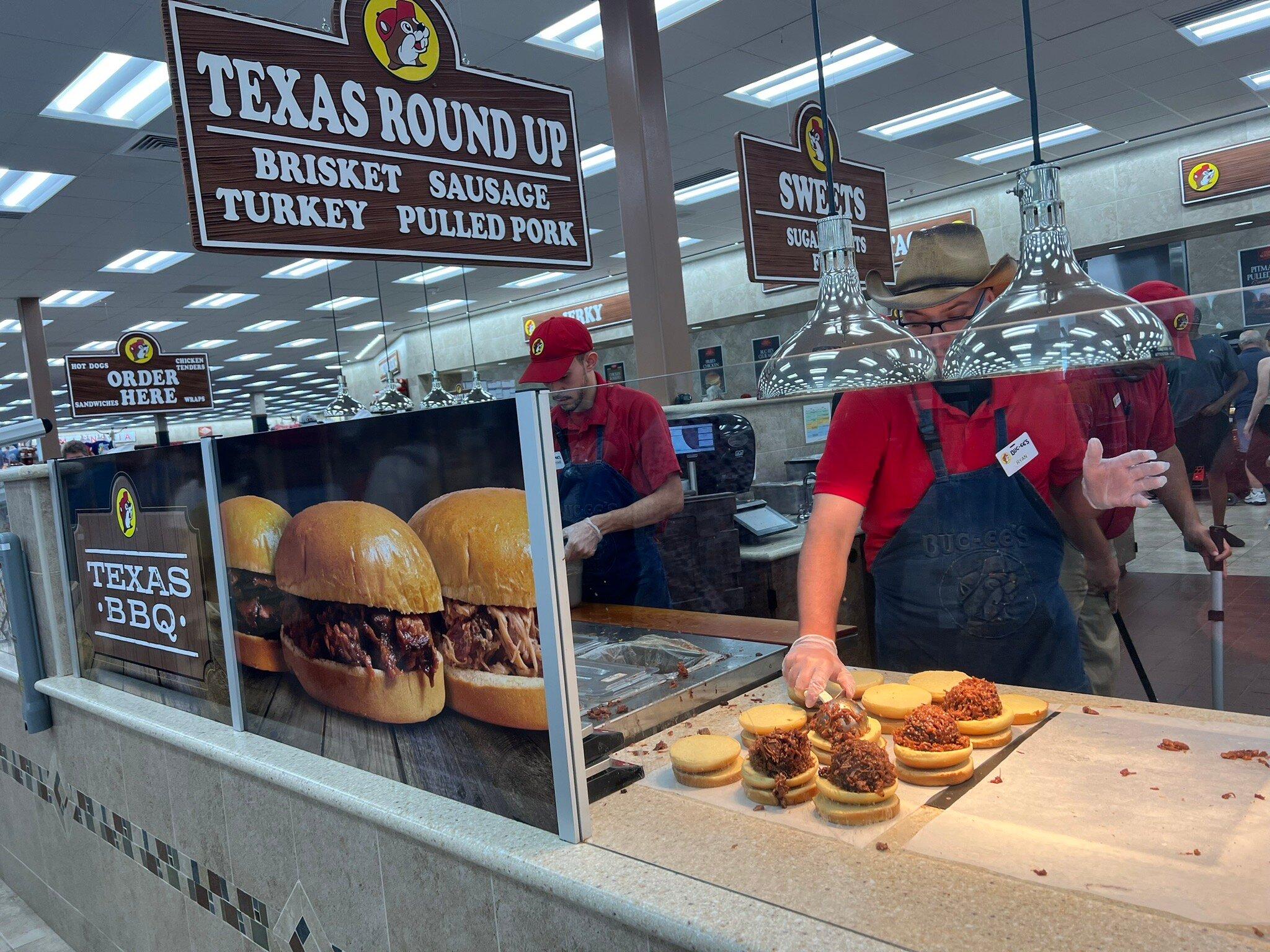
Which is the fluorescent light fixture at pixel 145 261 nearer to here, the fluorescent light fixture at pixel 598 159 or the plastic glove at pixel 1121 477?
Result: the fluorescent light fixture at pixel 598 159

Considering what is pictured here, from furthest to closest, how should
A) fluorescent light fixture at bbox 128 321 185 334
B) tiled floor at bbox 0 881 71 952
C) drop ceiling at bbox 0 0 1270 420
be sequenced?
fluorescent light fixture at bbox 128 321 185 334 → drop ceiling at bbox 0 0 1270 420 → tiled floor at bbox 0 881 71 952

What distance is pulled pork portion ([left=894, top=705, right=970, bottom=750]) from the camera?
4.27ft

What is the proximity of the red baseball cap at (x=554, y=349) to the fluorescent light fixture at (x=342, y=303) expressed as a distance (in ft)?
34.5

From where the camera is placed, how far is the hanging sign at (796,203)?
4.11 metres

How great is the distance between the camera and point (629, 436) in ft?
6.93

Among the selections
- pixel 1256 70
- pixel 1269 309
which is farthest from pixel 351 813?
pixel 1256 70

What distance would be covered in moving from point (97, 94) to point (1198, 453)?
6389 millimetres

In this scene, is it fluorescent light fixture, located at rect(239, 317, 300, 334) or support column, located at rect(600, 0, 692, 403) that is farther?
fluorescent light fixture, located at rect(239, 317, 300, 334)

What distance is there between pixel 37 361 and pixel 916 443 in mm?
11911

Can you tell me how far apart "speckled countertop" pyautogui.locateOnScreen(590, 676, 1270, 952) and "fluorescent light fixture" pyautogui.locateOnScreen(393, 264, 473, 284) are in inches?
409

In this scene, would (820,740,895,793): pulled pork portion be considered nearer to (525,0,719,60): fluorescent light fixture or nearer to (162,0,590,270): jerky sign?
(162,0,590,270): jerky sign

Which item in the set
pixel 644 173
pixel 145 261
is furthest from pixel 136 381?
pixel 644 173

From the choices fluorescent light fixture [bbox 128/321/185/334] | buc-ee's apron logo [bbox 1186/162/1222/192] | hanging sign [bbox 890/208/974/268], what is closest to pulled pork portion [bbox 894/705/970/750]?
hanging sign [bbox 890/208/974/268]

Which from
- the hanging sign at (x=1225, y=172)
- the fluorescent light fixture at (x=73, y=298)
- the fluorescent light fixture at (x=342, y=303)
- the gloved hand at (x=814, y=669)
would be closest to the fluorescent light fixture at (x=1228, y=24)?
the hanging sign at (x=1225, y=172)
